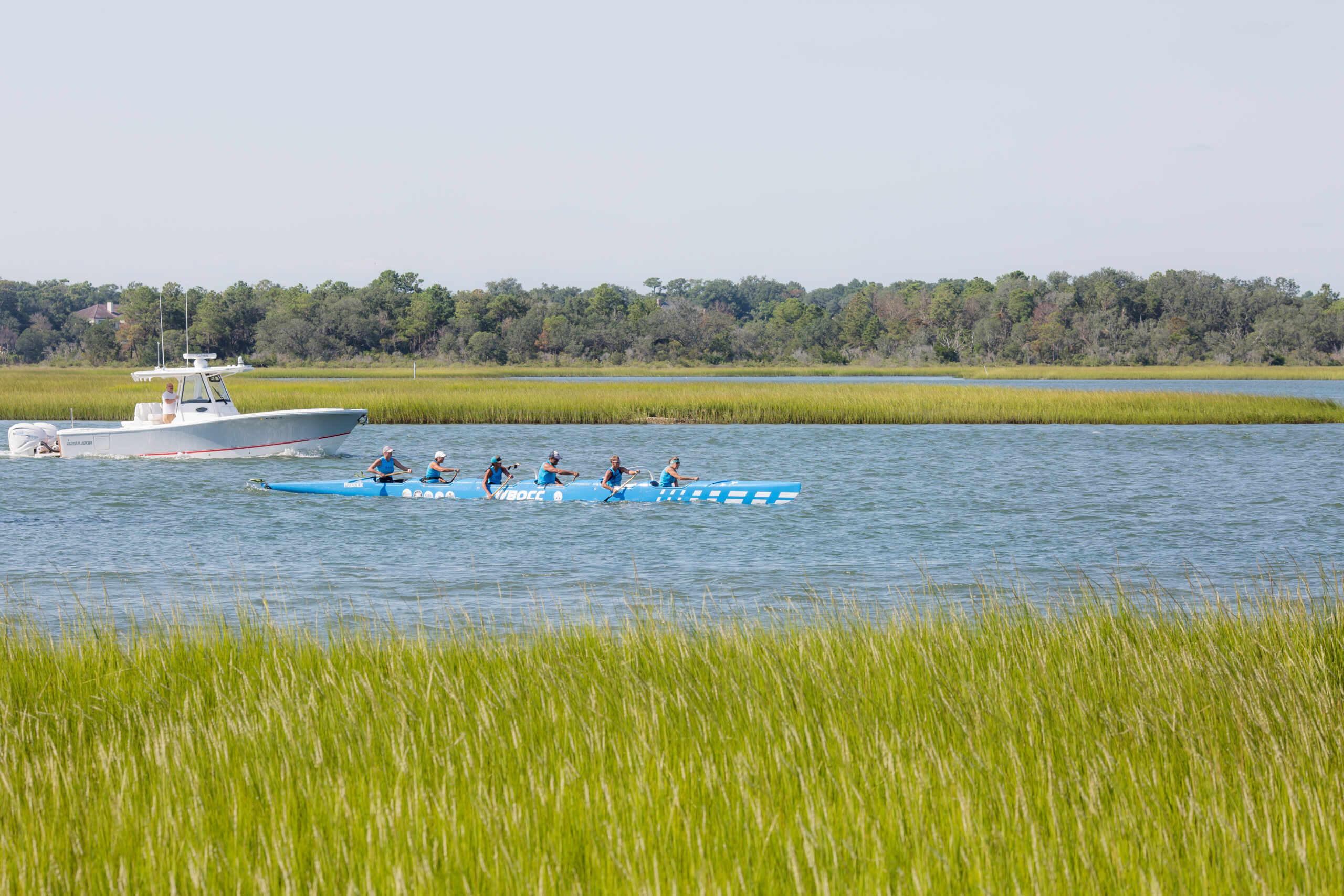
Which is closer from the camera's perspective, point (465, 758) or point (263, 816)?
point (263, 816)

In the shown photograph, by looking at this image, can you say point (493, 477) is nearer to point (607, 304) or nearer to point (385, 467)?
point (385, 467)

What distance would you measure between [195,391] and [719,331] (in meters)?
81.3

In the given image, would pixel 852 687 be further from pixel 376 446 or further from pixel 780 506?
pixel 376 446

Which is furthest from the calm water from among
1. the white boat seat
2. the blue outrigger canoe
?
the white boat seat

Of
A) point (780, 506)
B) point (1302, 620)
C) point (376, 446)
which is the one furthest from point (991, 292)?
point (1302, 620)

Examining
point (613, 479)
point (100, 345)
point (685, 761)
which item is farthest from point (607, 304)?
point (685, 761)

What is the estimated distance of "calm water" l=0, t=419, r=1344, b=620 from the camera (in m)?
14.8

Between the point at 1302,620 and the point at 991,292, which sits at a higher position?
the point at 991,292

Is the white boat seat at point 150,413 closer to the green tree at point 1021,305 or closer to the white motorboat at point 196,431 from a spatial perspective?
the white motorboat at point 196,431

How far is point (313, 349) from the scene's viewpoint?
337ft

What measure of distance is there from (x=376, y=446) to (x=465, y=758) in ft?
Result: 101

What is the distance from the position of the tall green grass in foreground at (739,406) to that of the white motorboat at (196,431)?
10.6 meters

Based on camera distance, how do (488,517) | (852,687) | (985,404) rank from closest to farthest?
(852,687), (488,517), (985,404)

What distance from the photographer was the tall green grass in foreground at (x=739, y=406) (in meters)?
42.6
